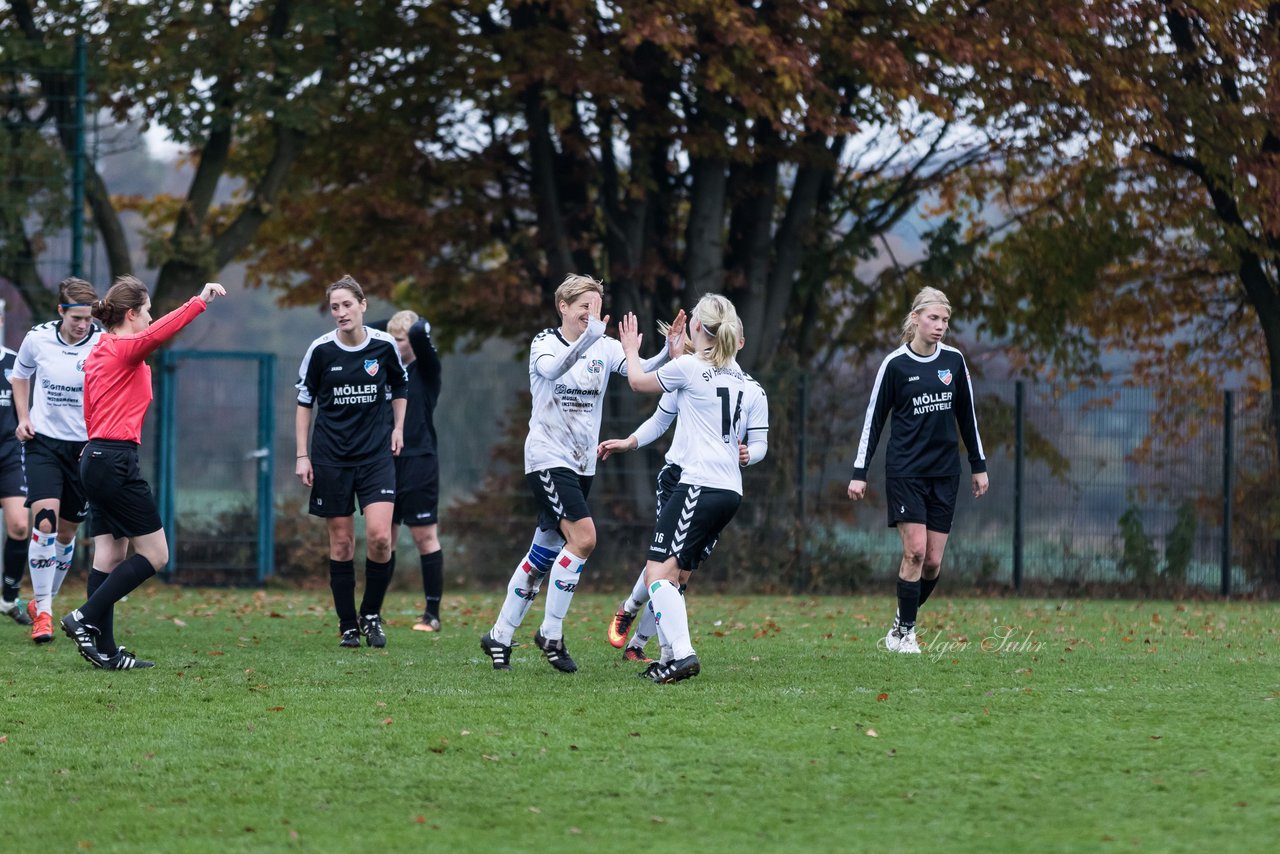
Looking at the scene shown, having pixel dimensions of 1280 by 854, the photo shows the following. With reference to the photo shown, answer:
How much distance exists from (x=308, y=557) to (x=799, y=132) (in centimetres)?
685

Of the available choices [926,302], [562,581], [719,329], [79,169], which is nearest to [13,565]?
[562,581]

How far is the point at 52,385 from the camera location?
33.5ft

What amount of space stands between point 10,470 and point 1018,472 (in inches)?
423

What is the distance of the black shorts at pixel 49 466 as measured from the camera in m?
10.2

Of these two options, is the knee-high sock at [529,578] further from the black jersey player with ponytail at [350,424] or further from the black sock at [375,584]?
the black sock at [375,584]

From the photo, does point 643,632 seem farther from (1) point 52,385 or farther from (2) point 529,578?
(1) point 52,385

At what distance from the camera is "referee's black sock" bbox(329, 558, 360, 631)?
9.66 m

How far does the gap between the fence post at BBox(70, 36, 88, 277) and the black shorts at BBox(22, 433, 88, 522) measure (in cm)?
600

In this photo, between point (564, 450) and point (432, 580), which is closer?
point (564, 450)

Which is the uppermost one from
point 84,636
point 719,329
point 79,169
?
point 79,169

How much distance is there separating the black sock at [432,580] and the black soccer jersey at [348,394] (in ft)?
5.50

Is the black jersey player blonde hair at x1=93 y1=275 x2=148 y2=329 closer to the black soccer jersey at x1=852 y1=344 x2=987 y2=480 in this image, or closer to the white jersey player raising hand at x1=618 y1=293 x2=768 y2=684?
the white jersey player raising hand at x1=618 y1=293 x2=768 y2=684

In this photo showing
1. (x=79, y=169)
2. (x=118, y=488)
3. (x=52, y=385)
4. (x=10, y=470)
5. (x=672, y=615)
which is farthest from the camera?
(x=79, y=169)

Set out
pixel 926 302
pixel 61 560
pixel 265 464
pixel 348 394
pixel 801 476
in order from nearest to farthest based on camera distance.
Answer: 1. pixel 926 302
2. pixel 348 394
3. pixel 61 560
4. pixel 265 464
5. pixel 801 476
